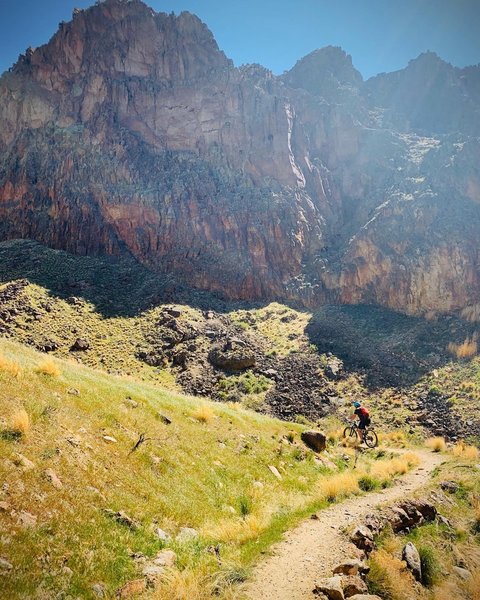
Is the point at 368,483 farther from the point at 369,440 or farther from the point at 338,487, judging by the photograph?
the point at 369,440

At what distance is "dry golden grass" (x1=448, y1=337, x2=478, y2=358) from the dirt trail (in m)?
39.1

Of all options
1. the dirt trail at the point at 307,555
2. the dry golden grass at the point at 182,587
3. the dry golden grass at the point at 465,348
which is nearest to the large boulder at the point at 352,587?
the dirt trail at the point at 307,555

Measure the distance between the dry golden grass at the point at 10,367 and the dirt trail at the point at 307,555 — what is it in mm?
8353

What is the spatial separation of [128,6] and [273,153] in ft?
164

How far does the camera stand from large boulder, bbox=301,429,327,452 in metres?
19.5

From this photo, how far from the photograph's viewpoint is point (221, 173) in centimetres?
8069

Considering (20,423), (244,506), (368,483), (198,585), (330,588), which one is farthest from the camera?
(368,483)

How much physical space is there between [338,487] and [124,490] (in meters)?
8.05

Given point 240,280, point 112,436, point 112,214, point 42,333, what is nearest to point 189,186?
point 112,214

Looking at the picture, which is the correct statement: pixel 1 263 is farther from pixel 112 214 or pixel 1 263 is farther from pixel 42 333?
pixel 42 333

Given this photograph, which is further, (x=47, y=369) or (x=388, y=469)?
(x=388, y=469)

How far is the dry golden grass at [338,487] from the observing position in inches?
523

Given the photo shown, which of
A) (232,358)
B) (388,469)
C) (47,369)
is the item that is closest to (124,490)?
(47,369)

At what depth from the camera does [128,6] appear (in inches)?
3541
